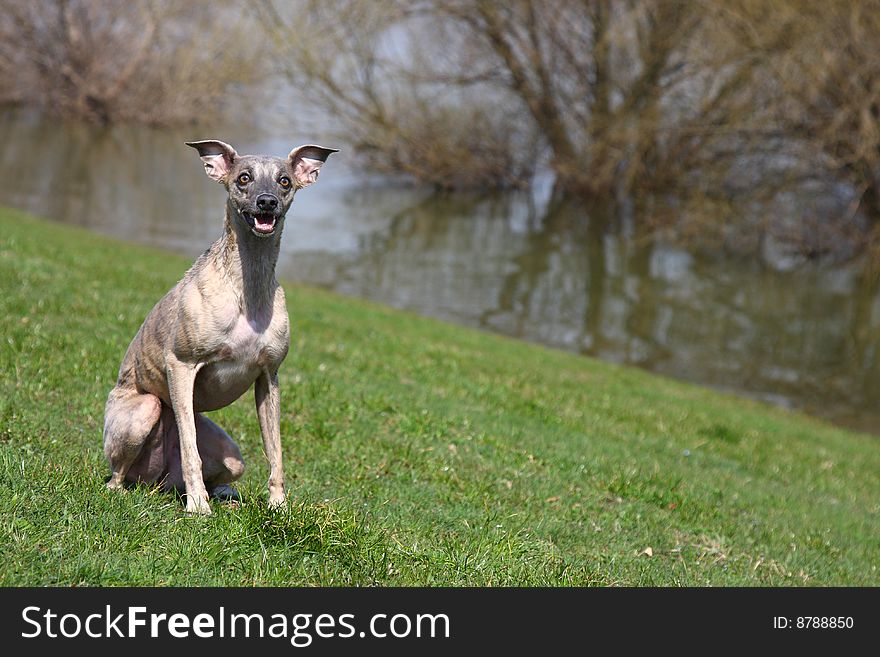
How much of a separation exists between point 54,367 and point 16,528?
142 inches

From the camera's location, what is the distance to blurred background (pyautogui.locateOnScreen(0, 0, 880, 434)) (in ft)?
81.5

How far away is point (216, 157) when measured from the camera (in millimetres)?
5121

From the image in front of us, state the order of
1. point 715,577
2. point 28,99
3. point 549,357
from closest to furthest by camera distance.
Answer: point 715,577
point 549,357
point 28,99

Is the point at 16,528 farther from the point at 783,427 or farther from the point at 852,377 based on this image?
the point at 852,377

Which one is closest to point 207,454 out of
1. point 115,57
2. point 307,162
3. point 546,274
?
point 307,162

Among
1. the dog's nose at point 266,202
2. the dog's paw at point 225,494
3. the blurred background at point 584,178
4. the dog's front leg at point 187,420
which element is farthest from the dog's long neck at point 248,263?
the blurred background at point 584,178

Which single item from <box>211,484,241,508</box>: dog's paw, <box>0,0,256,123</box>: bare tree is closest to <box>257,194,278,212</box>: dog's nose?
<box>211,484,241,508</box>: dog's paw

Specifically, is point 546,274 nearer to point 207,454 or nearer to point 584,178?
point 584,178

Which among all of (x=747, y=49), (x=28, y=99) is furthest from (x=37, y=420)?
(x=28, y=99)

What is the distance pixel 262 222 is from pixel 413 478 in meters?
3.01

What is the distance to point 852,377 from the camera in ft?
71.3

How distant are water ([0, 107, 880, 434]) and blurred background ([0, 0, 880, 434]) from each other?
0.12 m

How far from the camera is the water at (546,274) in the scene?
2219 centimetres
